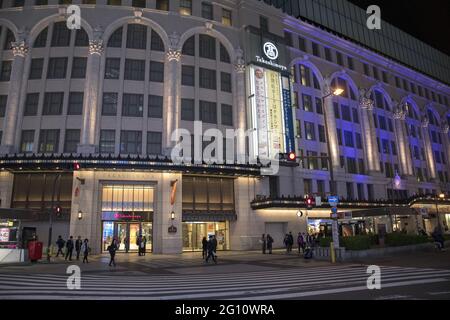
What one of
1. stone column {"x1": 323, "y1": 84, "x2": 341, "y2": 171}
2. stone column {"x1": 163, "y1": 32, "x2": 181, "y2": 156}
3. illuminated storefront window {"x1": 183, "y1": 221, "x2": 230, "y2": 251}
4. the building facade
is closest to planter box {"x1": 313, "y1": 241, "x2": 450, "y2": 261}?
the building facade

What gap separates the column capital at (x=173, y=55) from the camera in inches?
1569

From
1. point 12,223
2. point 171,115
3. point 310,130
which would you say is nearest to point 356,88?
point 310,130

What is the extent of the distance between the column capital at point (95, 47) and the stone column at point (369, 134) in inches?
1569

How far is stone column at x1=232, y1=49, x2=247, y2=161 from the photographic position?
1617 inches

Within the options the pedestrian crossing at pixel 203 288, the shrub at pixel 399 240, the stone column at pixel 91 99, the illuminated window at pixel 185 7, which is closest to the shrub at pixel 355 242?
the shrub at pixel 399 240

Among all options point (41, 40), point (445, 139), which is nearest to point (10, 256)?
point (41, 40)

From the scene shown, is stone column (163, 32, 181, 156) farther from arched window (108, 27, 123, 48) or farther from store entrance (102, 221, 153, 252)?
store entrance (102, 221, 153, 252)

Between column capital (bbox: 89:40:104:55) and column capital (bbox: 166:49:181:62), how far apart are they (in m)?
7.35

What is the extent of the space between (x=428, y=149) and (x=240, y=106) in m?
43.8

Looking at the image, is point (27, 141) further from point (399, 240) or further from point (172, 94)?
point (399, 240)

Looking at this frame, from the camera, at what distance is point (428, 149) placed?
216 ft
